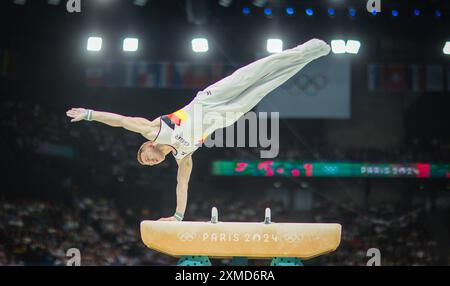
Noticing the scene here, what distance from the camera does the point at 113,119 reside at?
735 cm

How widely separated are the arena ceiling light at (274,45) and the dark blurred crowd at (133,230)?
271 cm

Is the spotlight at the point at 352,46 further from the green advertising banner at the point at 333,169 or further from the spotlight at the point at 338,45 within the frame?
the green advertising banner at the point at 333,169

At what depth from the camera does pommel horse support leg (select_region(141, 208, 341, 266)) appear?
701 cm

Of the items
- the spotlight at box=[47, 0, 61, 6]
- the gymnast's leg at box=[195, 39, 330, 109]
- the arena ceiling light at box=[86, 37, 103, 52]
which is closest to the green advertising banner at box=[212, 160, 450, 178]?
the gymnast's leg at box=[195, 39, 330, 109]

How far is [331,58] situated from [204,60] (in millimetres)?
2100

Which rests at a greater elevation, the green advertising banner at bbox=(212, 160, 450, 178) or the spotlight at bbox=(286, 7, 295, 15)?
the spotlight at bbox=(286, 7, 295, 15)

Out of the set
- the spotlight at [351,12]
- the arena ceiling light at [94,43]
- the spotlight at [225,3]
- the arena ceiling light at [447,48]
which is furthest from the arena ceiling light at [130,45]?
the arena ceiling light at [447,48]

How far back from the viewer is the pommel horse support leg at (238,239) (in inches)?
276

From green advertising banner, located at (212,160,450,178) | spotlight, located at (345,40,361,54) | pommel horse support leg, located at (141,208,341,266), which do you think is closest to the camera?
pommel horse support leg, located at (141,208,341,266)

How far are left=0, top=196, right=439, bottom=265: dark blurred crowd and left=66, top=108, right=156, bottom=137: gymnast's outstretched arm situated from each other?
273 cm

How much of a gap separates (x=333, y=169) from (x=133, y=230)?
12.2ft

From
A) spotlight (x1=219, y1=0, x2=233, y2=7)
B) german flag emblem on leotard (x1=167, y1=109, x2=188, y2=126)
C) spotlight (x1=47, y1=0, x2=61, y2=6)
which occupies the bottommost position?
german flag emblem on leotard (x1=167, y1=109, x2=188, y2=126)
